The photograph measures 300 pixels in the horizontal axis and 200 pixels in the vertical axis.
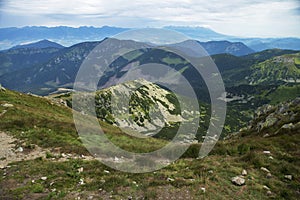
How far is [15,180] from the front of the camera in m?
17.2

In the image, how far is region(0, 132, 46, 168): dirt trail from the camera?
843 inches

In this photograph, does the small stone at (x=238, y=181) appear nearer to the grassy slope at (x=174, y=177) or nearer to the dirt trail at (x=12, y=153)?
the grassy slope at (x=174, y=177)

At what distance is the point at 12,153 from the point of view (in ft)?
74.9

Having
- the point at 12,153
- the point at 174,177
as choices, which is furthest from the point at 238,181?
the point at 12,153

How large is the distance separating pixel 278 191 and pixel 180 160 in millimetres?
8337

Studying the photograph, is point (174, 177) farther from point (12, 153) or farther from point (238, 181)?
point (12, 153)

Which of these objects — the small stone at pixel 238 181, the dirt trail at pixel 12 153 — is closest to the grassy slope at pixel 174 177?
the small stone at pixel 238 181

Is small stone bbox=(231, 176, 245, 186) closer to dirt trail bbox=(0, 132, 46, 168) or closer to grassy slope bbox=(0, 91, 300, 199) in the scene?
grassy slope bbox=(0, 91, 300, 199)

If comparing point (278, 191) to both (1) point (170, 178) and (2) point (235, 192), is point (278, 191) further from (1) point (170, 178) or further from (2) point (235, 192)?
(1) point (170, 178)

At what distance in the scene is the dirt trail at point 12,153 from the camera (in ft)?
70.3

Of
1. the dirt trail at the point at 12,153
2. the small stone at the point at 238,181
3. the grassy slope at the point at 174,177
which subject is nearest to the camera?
the grassy slope at the point at 174,177

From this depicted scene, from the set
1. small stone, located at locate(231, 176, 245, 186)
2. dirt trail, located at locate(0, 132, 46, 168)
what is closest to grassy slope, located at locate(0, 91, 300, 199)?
small stone, located at locate(231, 176, 245, 186)

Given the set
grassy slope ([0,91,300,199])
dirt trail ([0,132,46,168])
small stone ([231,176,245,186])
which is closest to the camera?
grassy slope ([0,91,300,199])

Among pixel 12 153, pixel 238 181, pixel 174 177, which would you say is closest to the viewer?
pixel 238 181
